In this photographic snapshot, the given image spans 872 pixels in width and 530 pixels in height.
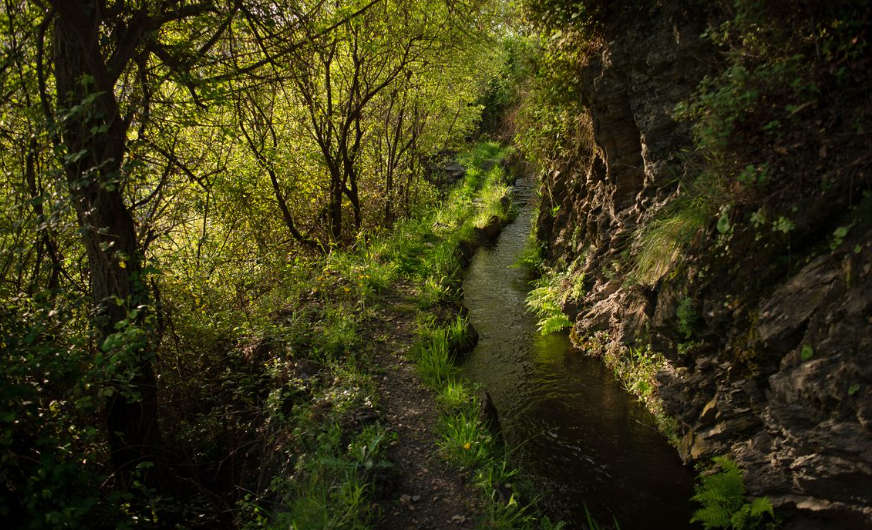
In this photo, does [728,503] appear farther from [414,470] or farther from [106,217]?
[106,217]

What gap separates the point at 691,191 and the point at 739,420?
2.47 metres

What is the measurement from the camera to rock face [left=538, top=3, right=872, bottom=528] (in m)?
3.10

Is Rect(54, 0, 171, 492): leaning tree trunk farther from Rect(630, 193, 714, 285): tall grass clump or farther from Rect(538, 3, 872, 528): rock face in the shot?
Rect(630, 193, 714, 285): tall grass clump

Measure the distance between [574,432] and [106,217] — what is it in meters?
5.06

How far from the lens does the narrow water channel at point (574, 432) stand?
443cm

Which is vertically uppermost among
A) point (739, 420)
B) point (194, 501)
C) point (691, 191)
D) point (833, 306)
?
point (691, 191)

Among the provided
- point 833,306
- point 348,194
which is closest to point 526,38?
point 348,194

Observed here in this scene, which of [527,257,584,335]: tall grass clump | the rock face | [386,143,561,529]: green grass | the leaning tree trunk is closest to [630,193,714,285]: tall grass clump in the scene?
the rock face

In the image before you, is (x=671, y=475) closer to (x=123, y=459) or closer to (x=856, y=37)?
(x=856, y=37)

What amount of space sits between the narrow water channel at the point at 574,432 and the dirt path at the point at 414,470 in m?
0.91

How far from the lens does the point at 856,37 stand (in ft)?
10.4

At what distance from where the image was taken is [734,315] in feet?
13.6

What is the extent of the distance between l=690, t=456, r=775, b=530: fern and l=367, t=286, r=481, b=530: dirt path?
193 cm

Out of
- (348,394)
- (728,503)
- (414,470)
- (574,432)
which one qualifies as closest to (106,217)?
(348,394)
